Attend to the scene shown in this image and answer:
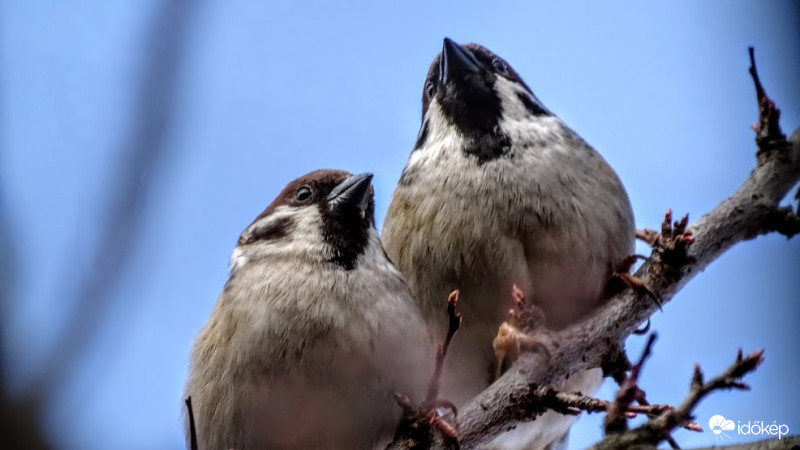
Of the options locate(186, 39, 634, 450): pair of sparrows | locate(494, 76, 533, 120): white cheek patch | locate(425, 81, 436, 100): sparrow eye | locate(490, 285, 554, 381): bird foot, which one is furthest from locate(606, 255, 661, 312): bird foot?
locate(425, 81, 436, 100): sparrow eye

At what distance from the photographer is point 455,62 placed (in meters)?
3.89

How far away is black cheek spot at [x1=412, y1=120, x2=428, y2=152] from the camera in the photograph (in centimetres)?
404

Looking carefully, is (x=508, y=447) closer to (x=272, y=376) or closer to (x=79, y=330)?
(x=272, y=376)

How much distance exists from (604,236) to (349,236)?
93 centimetres

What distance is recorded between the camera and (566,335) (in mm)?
3133

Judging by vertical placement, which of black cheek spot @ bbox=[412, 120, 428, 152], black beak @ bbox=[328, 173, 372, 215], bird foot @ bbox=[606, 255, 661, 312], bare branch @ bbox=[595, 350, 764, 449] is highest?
black cheek spot @ bbox=[412, 120, 428, 152]

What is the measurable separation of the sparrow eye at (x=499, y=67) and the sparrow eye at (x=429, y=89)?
26 cm

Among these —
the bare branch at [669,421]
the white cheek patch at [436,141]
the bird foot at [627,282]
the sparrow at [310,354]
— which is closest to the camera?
the bare branch at [669,421]

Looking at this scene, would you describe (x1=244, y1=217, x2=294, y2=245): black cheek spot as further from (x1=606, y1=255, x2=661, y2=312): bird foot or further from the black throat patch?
(x1=606, y1=255, x2=661, y2=312): bird foot

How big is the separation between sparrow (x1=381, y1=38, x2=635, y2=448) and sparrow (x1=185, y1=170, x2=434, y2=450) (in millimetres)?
217

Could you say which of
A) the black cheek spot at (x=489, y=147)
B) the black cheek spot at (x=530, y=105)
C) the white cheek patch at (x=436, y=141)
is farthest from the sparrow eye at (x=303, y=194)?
the black cheek spot at (x=530, y=105)

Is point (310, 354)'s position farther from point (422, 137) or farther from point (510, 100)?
point (510, 100)

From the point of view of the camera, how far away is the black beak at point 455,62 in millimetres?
3875

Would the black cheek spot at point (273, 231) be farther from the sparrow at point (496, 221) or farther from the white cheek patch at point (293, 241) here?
the sparrow at point (496, 221)
